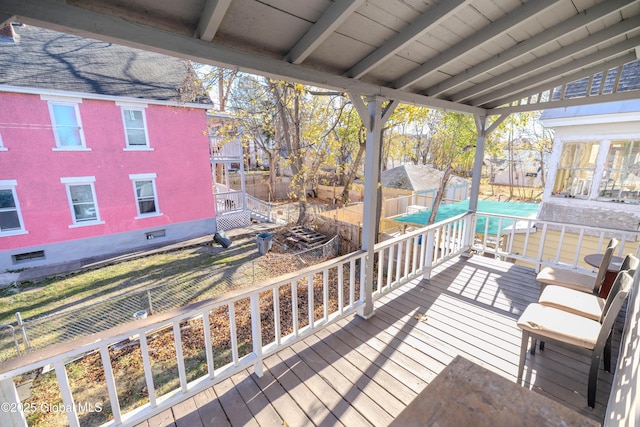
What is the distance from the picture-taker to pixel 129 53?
31.9ft

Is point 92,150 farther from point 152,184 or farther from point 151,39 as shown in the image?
point 151,39

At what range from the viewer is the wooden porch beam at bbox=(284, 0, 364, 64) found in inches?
58.8

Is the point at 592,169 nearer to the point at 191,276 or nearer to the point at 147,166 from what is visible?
the point at 191,276

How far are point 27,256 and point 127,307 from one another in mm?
5803

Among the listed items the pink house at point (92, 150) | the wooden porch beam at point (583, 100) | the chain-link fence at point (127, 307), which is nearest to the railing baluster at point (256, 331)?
the chain-link fence at point (127, 307)

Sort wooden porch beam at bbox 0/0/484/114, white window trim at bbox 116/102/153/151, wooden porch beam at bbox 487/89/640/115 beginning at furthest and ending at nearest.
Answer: white window trim at bbox 116/102/153/151 → wooden porch beam at bbox 487/89/640/115 → wooden porch beam at bbox 0/0/484/114

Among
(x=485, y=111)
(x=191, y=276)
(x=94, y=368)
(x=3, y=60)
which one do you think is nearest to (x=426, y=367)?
(x=485, y=111)

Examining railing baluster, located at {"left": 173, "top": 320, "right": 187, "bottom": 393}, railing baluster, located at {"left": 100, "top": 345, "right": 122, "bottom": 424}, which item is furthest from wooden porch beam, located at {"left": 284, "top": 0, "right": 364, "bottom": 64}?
railing baluster, located at {"left": 100, "top": 345, "right": 122, "bottom": 424}

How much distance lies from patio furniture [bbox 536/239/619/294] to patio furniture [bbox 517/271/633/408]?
0.63 m

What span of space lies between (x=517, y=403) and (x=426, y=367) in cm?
124

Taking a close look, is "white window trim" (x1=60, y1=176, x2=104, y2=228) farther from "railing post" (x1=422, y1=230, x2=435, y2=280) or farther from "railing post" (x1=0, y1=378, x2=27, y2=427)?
"railing post" (x1=422, y1=230, x2=435, y2=280)

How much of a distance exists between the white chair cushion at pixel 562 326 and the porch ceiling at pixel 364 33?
7.18 feet

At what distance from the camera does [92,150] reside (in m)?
8.16

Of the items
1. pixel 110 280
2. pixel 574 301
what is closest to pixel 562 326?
pixel 574 301
